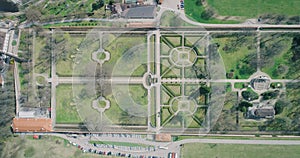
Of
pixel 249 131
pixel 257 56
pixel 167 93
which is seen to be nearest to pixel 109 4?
pixel 167 93

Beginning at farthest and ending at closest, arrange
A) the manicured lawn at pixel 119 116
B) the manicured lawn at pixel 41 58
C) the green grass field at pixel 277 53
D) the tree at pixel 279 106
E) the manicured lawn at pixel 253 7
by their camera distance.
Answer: the manicured lawn at pixel 41 58 < the manicured lawn at pixel 119 116 < the manicured lawn at pixel 253 7 < the green grass field at pixel 277 53 < the tree at pixel 279 106

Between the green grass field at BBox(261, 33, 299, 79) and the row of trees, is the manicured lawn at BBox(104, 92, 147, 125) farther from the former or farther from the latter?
the green grass field at BBox(261, 33, 299, 79)

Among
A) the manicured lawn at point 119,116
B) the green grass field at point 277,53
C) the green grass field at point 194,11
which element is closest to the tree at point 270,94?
the green grass field at point 277,53

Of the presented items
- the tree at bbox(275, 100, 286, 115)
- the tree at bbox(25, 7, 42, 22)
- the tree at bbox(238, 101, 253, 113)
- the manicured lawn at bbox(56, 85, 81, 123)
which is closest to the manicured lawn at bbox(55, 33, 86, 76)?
the manicured lawn at bbox(56, 85, 81, 123)

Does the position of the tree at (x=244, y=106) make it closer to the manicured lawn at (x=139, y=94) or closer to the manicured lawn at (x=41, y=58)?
the manicured lawn at (x=139, y=94)

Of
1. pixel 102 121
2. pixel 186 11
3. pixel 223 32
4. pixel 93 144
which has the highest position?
pixel 186 11

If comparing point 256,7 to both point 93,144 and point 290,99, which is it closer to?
point 290,99
